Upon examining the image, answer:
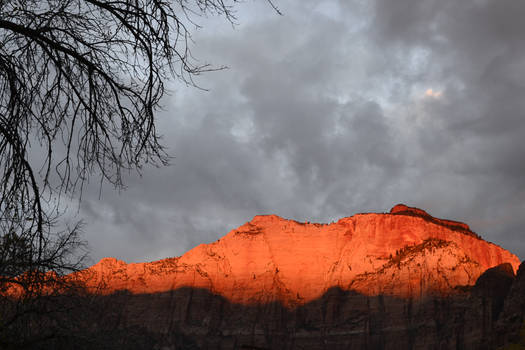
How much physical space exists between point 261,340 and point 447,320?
30395mm

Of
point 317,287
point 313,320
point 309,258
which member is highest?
point 309,258

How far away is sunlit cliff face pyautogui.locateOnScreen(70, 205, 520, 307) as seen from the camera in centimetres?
9912

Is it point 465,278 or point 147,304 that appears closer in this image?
point 465,278

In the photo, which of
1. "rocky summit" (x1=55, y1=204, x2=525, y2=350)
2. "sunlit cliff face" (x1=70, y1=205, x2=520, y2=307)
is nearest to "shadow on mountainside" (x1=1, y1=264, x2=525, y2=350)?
"rocky summit" (x1=55, y1=204, x2=525, y2=350)

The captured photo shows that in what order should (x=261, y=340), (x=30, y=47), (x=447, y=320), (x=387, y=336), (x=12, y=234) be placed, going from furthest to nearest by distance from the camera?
(x=261, y=340), (x=387, y=336), (x=447, y=320), (x=12, y=234), (x=30, y=47)

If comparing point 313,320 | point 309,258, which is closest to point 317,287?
point 309,258

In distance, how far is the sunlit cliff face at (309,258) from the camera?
325ft

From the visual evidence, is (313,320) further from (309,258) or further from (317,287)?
(309,258)

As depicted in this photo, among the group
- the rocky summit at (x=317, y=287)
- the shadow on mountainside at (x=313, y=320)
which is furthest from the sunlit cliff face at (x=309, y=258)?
the shadow on mountainside at (x=313, y=320)

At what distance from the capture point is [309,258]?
108m

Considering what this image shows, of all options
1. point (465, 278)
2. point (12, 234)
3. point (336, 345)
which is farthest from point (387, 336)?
point (12, 234)

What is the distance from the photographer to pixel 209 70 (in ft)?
19.1

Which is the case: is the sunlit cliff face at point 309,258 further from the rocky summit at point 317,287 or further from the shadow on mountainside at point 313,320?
the shadow on mountainside at point 313,320

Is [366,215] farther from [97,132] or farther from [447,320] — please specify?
[97,132]
